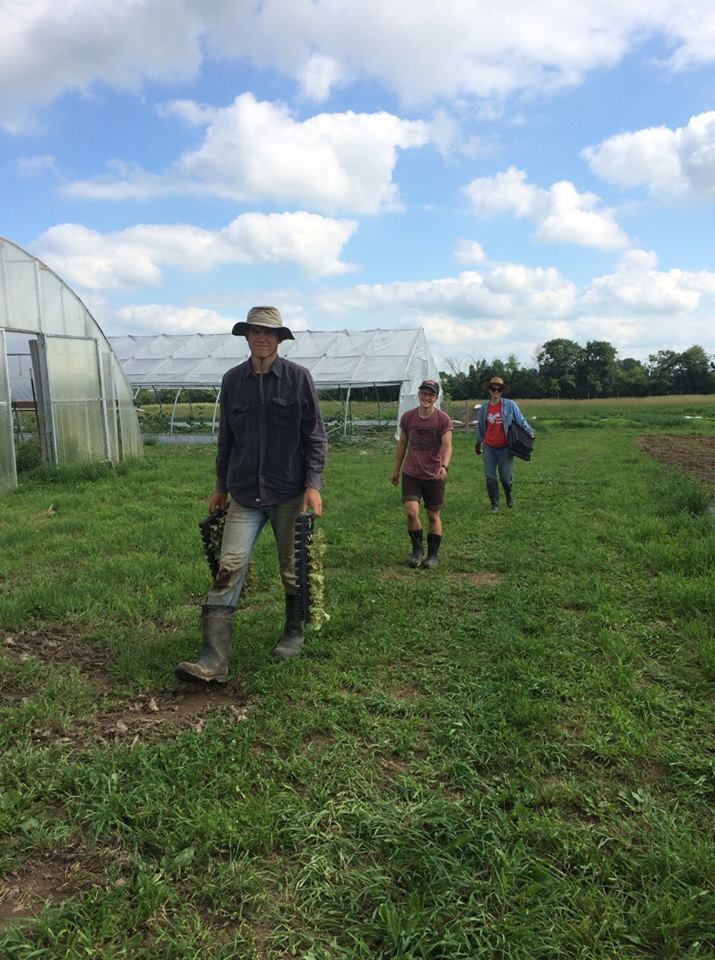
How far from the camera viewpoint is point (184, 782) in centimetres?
265

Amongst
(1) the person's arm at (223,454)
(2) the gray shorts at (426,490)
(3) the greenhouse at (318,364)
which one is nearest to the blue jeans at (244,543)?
(1) the person's arm at (223,454)

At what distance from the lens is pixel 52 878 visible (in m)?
2.21

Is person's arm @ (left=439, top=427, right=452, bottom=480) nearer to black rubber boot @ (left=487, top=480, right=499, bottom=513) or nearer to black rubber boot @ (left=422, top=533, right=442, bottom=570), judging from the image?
black rubber boot @ (left=422, top=533, right=442, bottom=570)

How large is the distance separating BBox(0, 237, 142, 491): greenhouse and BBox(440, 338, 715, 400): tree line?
42585 millimetres

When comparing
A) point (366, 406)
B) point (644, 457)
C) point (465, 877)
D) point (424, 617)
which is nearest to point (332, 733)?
point (465, 877)

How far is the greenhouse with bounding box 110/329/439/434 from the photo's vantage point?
815 inches

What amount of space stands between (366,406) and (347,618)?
22.9 m

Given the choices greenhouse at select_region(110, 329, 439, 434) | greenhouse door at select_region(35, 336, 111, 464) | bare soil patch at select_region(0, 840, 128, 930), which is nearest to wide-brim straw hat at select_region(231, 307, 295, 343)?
bare soil patch at select_region(0, 840, 128, 930)

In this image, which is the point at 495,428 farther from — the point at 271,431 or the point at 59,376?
the point at 59,376

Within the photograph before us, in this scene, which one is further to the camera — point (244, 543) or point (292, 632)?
point (292, 632)

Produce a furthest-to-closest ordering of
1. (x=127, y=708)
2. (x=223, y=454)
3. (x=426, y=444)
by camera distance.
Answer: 1. (x=426, y=444)
2. (x=223, y=454)
3. (x=127, y=708)

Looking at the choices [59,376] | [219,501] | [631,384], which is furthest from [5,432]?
[631,384]

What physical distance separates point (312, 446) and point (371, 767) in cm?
188

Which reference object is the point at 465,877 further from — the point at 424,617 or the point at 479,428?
the point at 479,428
